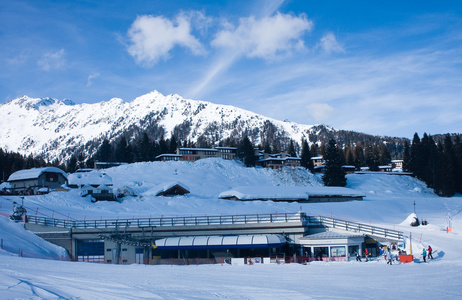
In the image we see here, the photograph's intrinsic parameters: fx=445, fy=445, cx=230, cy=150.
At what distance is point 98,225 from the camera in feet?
143

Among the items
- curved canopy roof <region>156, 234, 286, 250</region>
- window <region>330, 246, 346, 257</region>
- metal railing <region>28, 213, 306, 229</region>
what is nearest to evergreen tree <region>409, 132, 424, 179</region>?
metal railing <region>28, 213, 306, 229</region>

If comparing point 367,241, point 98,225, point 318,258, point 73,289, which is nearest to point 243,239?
point 318,258

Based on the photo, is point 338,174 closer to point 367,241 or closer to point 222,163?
point 222,163

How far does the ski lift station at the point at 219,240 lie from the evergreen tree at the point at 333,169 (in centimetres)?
5672

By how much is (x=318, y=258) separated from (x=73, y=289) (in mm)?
22715

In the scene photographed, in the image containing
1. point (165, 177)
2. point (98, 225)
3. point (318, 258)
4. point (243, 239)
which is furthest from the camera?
point (165, 177)

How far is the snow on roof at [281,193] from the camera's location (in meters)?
68.8

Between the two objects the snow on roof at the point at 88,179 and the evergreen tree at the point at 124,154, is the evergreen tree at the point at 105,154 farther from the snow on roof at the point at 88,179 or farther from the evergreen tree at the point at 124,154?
the snow on roof at the point at 88,179

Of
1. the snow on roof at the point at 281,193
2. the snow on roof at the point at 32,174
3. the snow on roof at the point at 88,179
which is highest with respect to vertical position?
the snow on roof at the point at 32,174

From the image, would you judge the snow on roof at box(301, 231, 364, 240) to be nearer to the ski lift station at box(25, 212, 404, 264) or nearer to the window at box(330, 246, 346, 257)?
the ski lift station at box(25, 212, 404, 264)

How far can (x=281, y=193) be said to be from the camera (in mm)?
70000

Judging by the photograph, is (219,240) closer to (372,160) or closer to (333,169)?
(333,169)

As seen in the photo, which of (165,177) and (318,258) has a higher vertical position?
(165,177)

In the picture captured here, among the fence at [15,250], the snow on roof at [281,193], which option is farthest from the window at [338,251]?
the snow on roof at [281,193]
